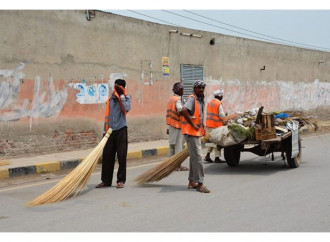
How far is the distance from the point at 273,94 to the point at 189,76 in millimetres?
6309

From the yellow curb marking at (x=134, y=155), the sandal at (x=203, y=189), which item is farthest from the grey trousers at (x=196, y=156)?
the yellow curb marking at (x=134, y=155)

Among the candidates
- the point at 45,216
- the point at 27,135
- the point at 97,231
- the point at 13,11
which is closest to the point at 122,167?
the point at 45,216

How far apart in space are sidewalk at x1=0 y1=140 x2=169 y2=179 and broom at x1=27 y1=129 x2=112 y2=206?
2.86 meters

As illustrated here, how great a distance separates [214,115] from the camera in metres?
8.85

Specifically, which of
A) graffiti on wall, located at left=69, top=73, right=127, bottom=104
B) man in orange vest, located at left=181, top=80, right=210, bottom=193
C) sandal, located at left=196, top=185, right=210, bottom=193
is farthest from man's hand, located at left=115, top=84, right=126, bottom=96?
graffiti on wall, located at left=69, top=73, right=127, bottom=104

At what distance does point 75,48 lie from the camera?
11.5 metres

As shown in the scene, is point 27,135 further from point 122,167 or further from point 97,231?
point 97,231

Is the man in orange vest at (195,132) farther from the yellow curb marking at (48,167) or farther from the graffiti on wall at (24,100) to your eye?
the graffiti on wall at (24,100)

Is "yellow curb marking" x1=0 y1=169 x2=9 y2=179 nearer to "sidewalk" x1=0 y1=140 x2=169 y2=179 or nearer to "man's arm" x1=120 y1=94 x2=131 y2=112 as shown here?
"sidewalk" x1=0 y1=140 x2=169 y2=179

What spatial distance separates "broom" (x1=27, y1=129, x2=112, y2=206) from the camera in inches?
227

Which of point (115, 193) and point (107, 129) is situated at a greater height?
point (107, 129)

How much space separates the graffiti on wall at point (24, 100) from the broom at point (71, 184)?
4.41m

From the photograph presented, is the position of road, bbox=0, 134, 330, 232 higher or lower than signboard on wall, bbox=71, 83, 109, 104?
lower

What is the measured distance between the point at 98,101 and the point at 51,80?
5.20 ft
